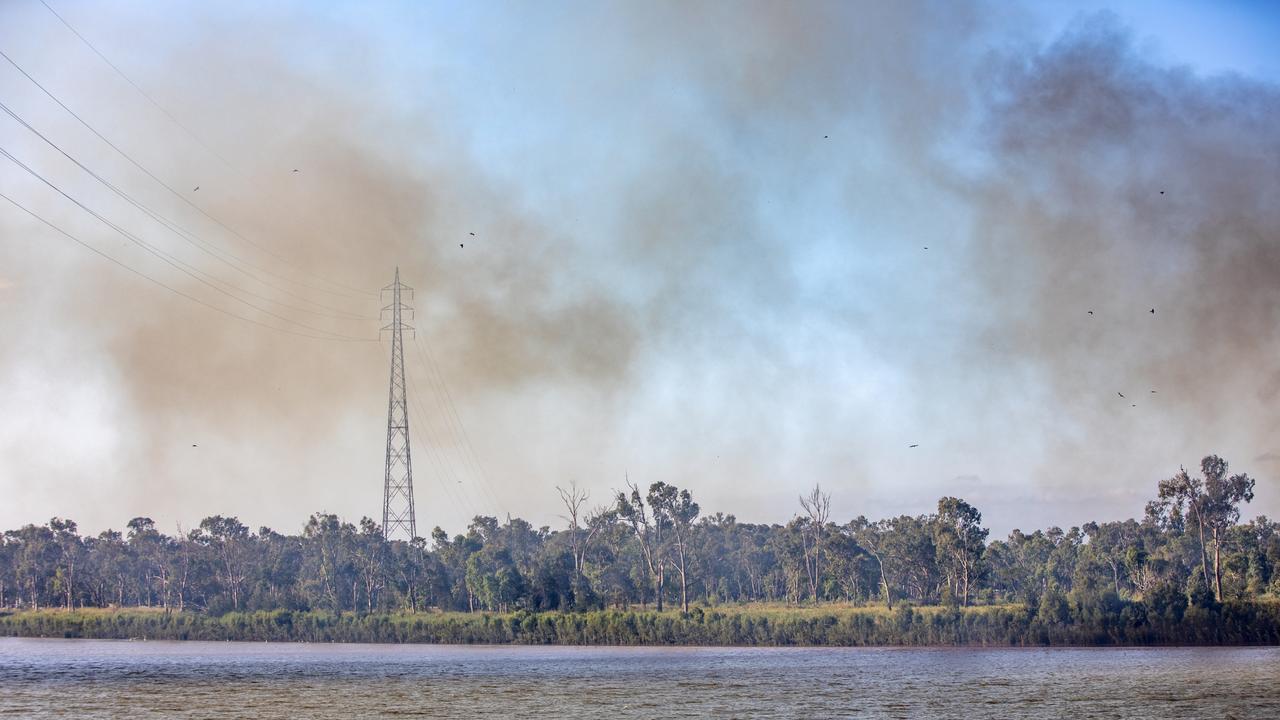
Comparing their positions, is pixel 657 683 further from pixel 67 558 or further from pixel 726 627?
pixel 67 558

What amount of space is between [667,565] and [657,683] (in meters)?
88.6

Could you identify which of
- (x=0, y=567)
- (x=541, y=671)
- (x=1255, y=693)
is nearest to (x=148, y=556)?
(x=0, y=567)

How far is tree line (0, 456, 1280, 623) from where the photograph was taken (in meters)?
114

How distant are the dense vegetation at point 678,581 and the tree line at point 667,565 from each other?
0.35m

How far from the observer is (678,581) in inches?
5866

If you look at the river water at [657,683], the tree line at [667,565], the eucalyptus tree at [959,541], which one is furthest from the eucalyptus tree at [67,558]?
the eucalyptus tree at [959,541]

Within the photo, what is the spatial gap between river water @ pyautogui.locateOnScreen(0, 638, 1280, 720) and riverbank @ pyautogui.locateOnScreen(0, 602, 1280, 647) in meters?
3.20

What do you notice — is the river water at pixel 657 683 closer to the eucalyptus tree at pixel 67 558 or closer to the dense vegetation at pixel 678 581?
the dense vegetation at pixel 678 581

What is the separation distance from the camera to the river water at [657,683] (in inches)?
2093

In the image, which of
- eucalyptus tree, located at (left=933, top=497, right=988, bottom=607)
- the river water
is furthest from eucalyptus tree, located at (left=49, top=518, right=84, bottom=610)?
eucalyptus tree, located at (left=933, top=497, right=988, bottom=607)

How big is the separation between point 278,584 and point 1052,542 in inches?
4692

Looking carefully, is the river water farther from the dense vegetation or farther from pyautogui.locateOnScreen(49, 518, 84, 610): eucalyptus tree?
pyautogui.locateOnScreen(49, 518, 84, 610): eucalyptus tree

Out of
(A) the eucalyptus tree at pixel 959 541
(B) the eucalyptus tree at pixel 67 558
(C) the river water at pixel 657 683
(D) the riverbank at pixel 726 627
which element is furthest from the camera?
(B) the eucalyptus tree at pixel 67 558

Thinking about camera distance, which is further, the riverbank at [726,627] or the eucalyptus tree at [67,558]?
the eucalyptus tree at [67,558]
